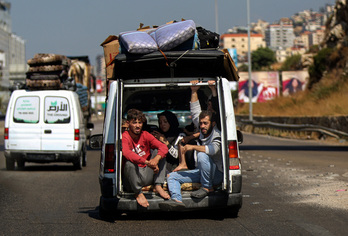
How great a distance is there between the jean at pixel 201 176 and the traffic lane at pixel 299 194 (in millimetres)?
734

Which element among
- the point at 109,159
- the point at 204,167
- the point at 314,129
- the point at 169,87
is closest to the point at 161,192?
the point at 204,167

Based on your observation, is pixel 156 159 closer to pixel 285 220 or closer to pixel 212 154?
pixel 212 154

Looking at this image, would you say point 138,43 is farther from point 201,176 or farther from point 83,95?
point 83,95

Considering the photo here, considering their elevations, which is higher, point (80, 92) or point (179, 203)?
point (80, 92)

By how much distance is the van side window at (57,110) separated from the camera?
1709 cm

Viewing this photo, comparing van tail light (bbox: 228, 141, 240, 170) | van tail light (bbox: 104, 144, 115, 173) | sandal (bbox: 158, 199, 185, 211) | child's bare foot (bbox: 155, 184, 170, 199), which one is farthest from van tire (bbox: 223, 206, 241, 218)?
van tail light (bbox: 104, 144, 115, 173)

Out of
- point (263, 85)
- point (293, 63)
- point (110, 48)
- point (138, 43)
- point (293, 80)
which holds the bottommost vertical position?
point (138, 43)

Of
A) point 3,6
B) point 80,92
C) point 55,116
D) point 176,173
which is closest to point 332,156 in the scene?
point 55,116

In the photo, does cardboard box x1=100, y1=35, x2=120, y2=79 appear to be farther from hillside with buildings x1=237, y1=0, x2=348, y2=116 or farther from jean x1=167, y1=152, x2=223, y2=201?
hillside with buildings x1=237, y1=0, x2=348, y2=116

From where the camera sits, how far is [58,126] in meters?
17.2

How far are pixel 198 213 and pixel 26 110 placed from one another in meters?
8.86

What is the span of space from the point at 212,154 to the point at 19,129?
960 centimetres

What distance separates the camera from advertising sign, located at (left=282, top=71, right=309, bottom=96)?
86562 mm

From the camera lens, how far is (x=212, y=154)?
866 cm
